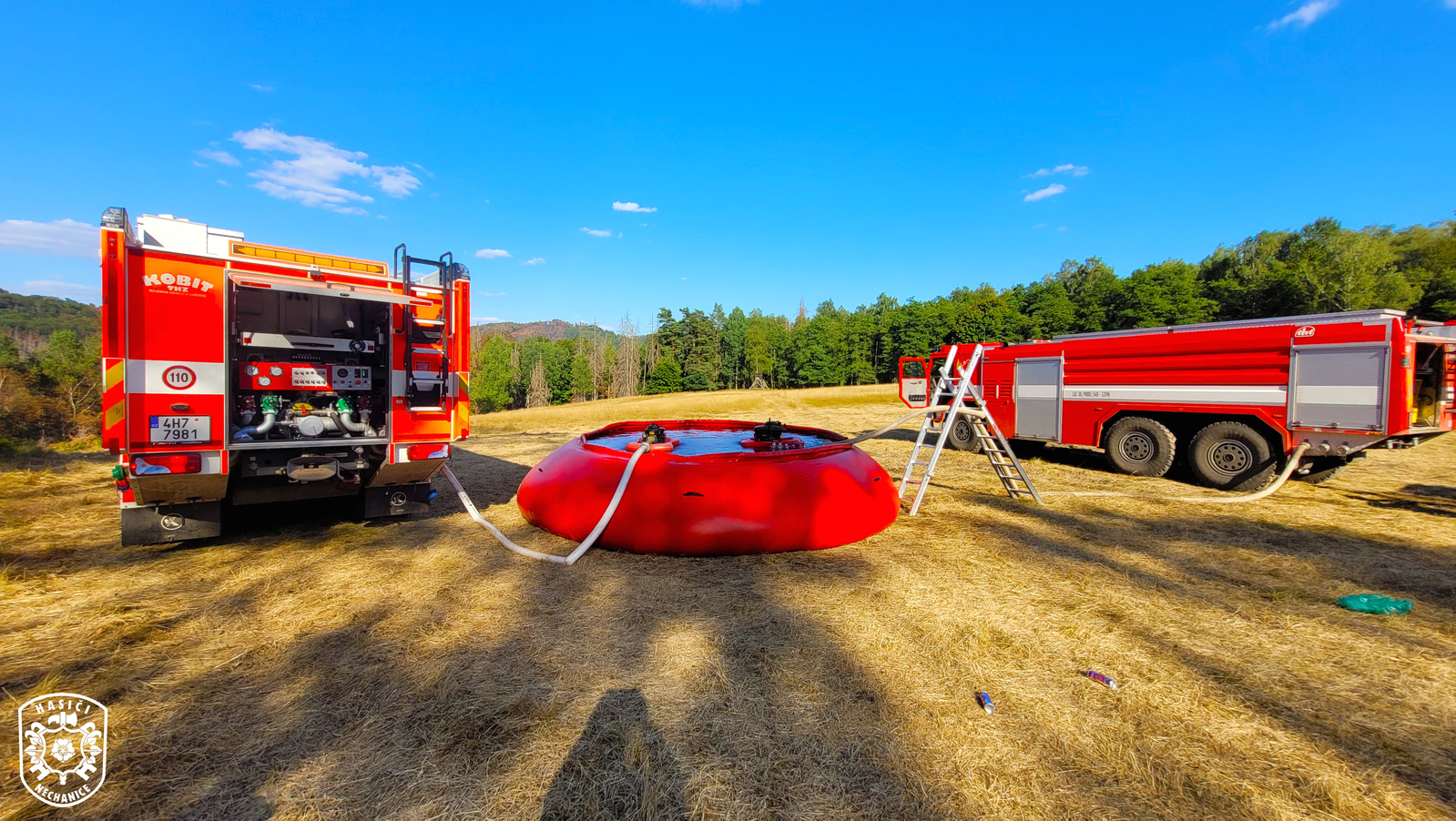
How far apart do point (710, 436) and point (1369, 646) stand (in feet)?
Answer: 21.6

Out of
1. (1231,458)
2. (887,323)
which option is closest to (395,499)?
(1231,458)

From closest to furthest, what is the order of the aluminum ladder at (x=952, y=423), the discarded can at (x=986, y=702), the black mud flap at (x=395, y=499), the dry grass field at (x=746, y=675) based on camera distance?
the dry grass field at (x=746, y=675)
the discarded can at (x=986, y=702)
the black mud flap at (x=395, y=499)
the aluminum ladder at (x=952, y=423)

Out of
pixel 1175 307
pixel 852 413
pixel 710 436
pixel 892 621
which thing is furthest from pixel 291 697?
pixel 1175 307

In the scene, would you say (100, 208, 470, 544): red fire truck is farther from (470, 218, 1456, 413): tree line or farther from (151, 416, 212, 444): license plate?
(470, 218, 1456, 413): tree line

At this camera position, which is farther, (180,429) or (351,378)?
(351,378)

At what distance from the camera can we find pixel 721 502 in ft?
17.5

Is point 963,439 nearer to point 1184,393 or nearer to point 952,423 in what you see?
point 1184,393

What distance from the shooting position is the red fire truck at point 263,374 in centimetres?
456

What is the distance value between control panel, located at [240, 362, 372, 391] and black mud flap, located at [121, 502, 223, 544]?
1265 millimetres

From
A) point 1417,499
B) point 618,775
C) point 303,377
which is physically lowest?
point 618,775

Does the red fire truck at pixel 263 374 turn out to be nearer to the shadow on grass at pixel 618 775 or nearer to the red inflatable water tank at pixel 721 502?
the red inflatable water tank at pixel 721 502

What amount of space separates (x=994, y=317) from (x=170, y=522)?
2921 inches

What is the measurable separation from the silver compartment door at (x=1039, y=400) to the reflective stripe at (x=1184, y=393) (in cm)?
31

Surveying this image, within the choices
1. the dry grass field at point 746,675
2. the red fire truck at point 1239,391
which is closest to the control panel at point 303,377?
the dry grass field at point 746,675
